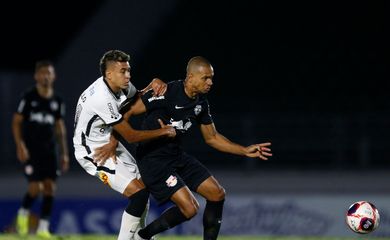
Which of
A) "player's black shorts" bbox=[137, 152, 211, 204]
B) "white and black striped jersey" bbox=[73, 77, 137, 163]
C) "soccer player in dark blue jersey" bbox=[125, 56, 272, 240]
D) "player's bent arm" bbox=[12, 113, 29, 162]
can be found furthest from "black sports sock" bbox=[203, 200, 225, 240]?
"player's bent arm" bbox=[12, 113, 29, 162]

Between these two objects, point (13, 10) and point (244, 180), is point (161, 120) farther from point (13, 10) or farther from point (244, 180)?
point (13, 10)

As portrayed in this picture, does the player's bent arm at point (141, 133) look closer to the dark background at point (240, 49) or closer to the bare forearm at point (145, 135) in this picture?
the bare forearm at point (145, 135)

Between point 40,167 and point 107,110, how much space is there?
12.6 feet

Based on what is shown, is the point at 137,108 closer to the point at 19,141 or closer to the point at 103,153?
the point at 103,153

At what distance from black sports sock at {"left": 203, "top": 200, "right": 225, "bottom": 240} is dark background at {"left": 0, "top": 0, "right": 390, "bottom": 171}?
32.5ft

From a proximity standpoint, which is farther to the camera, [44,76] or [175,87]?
[44,76]

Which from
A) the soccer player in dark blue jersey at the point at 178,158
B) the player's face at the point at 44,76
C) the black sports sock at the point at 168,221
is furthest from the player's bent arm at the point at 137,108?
the player's face at the point at 44,76

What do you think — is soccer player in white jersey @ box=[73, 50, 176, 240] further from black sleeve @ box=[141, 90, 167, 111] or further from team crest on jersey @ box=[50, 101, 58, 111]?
team crest on jersey @ box=[50, 101, 58, 111]

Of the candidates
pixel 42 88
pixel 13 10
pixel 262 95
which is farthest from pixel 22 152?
pixel 13 10

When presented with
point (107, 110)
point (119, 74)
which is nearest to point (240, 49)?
point (119, 74)

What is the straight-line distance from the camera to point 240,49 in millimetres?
21750

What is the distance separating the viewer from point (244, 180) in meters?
16.0

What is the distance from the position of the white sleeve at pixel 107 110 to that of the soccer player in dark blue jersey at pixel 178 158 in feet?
0.54

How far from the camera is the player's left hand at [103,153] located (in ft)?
24.5
